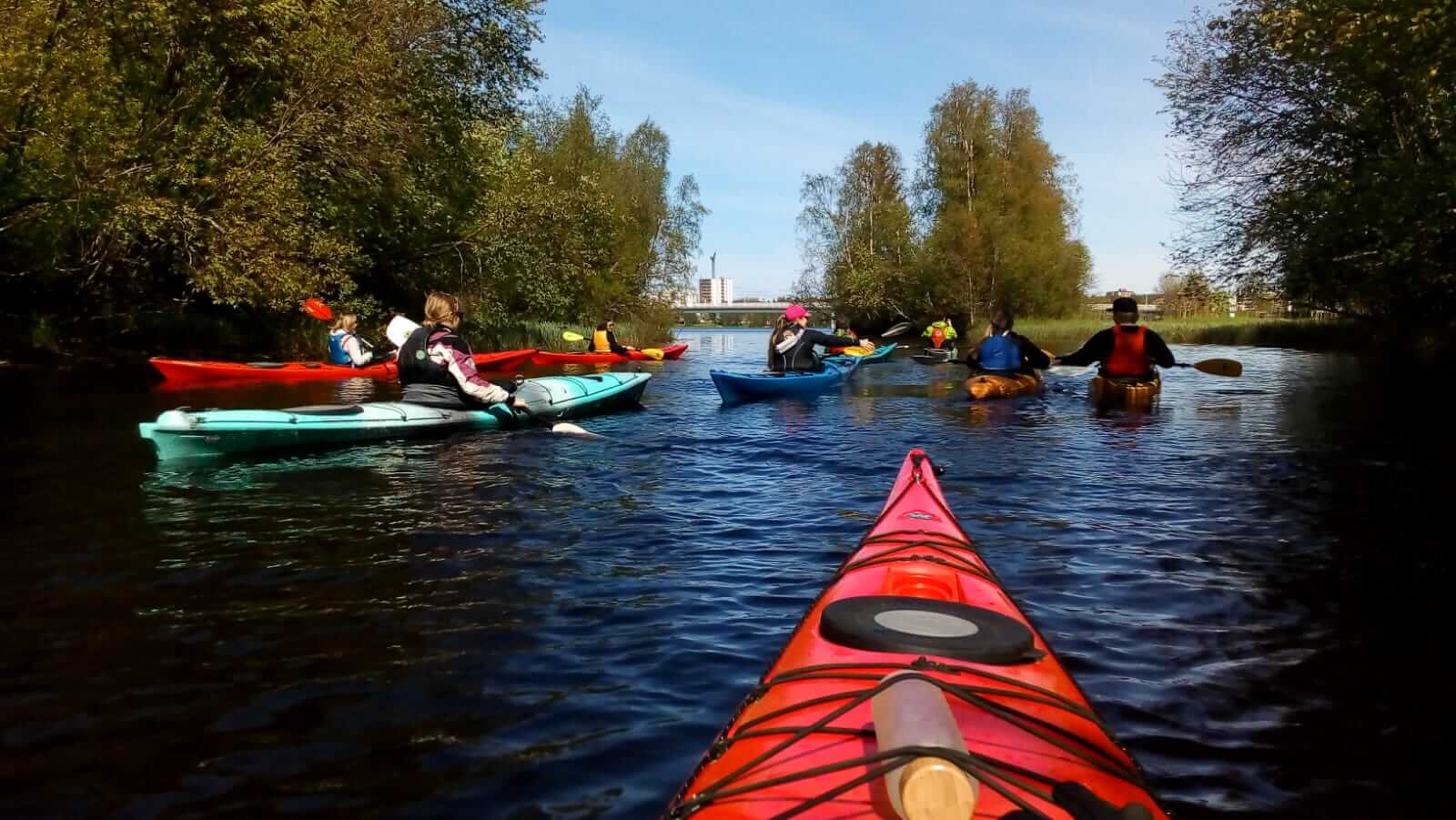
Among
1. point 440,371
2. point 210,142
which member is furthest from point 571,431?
point 210,142

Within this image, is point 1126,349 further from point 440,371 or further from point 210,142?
point 210,142

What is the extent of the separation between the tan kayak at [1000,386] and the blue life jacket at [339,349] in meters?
10.2

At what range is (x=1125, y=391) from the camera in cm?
1156

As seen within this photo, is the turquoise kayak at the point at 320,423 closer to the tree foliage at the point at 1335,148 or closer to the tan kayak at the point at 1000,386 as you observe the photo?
the tan kayak at the point at 1000,386

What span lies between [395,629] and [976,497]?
4272 mm

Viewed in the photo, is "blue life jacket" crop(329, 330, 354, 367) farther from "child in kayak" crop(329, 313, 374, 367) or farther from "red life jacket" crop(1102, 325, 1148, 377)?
"red life jacket" crop(1102, 325, 1148, 377)

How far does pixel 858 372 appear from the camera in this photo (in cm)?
1978

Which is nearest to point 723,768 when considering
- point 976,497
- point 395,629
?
point 395,629

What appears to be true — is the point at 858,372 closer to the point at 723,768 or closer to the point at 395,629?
the point at 395,629

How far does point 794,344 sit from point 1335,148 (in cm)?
1210

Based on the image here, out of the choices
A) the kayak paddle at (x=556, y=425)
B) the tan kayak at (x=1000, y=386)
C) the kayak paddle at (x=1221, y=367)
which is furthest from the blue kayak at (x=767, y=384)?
the kayak paddle at (x=1221, y=367)

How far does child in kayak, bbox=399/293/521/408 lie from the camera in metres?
8.94

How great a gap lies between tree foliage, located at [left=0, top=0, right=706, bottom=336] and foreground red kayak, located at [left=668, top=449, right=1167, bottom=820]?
1401cm

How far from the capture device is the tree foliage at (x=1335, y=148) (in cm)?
1095
